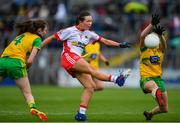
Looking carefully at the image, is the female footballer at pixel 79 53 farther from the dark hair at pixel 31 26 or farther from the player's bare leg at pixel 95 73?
the dark hair at pixel 31 26

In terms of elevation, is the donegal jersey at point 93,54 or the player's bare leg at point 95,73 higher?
the player's bare leg at point 95,73

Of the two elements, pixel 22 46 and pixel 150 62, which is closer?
pixel 22 46

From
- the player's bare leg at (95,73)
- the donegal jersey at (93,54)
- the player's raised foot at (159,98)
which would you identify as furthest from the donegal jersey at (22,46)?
the donegal jersey at (93,54)

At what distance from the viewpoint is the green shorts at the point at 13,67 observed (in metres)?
15.9

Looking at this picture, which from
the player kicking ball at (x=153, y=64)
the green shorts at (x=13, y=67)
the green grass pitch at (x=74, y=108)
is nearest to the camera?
the green shorts at (x=13, y=67)

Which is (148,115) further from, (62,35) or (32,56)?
(32,56)

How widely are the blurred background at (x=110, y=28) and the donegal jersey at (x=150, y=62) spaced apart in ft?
53.3

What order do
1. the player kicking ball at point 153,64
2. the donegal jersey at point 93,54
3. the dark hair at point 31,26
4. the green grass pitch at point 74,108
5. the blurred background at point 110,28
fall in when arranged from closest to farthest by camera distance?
the dark hair at point 31,26, the player kicking ball at point 153,64, the green grass pitch at point 74,108, the donegal jersey at point 93,54, the blurred background at point 110,28

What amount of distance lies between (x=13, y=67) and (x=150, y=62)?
354cm

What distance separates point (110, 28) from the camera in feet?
116

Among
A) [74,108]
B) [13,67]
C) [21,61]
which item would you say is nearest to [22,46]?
[21,61]

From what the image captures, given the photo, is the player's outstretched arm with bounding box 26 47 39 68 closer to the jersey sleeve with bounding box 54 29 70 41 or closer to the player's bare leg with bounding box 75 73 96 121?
the jersey sleeve with bounding box 54 29 70 41

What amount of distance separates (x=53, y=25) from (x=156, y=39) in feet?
63.4

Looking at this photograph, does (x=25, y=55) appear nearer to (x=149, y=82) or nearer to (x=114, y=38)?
(x=149, y=82)
